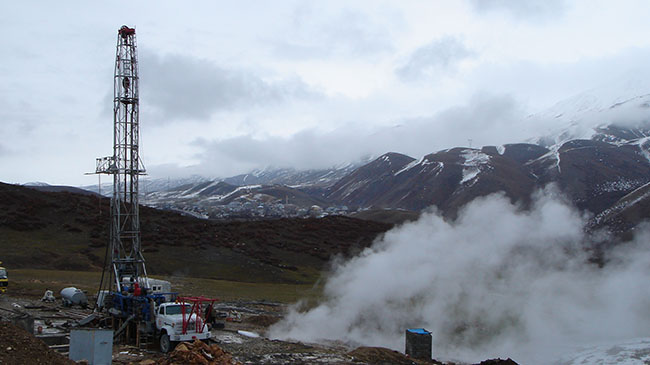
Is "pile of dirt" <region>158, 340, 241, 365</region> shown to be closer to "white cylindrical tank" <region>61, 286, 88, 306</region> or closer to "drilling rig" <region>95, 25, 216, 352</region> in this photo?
"drilling rig" <region>95, 25, 216, 352</region>

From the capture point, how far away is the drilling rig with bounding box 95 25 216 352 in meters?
25.8

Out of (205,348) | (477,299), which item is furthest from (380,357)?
(477,299)

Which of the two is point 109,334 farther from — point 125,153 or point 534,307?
point 534,307

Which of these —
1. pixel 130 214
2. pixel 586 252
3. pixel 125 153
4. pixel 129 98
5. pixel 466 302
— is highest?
pixel 129 98

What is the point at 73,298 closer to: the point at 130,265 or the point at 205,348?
the point at 130,265

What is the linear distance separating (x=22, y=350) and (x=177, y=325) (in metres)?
8.25

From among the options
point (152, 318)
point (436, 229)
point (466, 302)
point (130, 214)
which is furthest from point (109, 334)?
point (436, 229)

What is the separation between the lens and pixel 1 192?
293ft

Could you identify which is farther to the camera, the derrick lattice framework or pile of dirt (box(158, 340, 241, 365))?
the derrick lattice framework

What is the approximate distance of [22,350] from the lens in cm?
1673

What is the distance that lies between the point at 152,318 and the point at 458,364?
15011 millimetres

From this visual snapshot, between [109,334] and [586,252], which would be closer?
[109,334]

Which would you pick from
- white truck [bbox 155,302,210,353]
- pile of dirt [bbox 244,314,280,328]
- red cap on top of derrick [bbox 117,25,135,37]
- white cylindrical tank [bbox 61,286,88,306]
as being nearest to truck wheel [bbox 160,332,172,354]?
white truck [bbox 155,302,210,353]

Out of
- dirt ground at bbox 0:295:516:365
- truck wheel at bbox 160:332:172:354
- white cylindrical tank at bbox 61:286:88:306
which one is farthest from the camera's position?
white cylindrical tank at bbox 61:286:88:306
